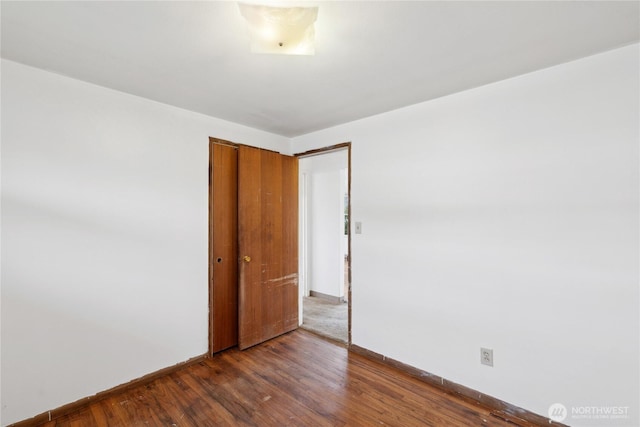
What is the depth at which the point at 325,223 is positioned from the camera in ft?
15.7

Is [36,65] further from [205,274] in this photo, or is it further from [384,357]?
[384,357]

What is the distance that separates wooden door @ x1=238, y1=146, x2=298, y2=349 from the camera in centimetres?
288

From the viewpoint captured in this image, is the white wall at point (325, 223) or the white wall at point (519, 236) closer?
the white wall at point (519, 236)

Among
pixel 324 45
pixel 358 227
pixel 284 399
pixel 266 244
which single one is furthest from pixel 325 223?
pixel 324 45

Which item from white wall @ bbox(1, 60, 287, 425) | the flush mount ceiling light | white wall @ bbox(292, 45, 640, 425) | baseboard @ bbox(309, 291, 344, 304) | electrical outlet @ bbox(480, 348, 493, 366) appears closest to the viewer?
the flush mount ceiling light

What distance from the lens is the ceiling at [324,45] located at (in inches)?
51.7

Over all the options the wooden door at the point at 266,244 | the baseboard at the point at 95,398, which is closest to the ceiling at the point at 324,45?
the wooden door at the point at 266,244

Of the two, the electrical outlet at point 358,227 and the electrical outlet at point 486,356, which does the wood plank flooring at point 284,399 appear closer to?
the electrical outlet at point 486,356

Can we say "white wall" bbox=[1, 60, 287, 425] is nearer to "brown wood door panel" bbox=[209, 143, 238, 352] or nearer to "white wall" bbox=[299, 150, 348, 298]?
"brown wood door panel" bbox=[209, 143, 238, 352]

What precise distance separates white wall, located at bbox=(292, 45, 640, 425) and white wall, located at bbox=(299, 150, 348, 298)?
1919 millimetres

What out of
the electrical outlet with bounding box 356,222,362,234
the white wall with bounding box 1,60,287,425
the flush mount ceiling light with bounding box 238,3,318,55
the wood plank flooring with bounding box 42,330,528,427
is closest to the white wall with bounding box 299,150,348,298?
the electrical outlet with bounding box 356,222,362,234

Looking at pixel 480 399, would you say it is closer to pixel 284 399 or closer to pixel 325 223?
pixel 284 399

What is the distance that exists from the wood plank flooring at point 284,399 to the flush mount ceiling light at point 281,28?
229cm

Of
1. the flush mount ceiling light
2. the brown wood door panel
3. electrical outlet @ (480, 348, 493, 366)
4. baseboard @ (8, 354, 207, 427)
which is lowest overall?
baseboard @ (8, 354, 207, 427)
